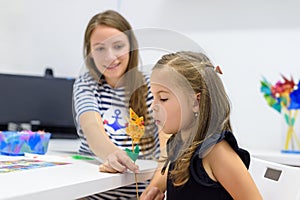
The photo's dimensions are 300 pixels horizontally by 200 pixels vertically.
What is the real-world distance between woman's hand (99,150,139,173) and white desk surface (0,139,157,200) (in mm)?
18

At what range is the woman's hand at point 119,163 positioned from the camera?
103 cm

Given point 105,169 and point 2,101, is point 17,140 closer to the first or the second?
point 105,169

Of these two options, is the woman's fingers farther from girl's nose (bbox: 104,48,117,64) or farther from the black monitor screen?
the black monitor screen

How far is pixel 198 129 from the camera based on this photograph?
94 cm

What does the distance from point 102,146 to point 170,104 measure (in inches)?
11.7

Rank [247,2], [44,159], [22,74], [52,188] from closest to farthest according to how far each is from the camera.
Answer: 1. [52,188]
2. [44,159]
3. [247,2]
4. [22,74]

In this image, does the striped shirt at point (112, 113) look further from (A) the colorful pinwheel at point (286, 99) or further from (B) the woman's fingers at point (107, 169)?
(A) the colorful pinwheel at point (286, 99)

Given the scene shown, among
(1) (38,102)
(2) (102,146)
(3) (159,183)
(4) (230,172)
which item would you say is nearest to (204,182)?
(4) (230,172)

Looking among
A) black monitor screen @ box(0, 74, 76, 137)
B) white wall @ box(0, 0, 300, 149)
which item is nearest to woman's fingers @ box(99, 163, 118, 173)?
white wall @ box(0, 0, 300, 149)

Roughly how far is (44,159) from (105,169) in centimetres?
24

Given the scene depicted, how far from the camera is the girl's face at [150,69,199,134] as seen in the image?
90 cm

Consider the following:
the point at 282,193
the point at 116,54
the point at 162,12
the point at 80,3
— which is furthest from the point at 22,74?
the point at 282,193

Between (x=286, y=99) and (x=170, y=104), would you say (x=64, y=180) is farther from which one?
(x=286, y=99)

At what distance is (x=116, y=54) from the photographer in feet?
3.47
